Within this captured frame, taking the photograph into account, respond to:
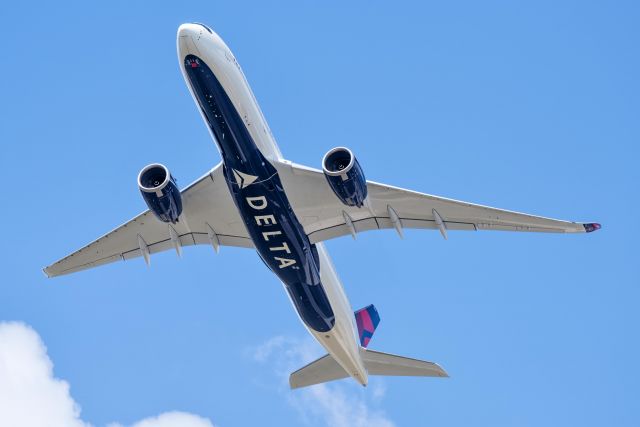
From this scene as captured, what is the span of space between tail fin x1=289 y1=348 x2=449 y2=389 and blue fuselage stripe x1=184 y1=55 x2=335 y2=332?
4495mm

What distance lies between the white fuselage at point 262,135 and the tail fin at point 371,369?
632 millimetres

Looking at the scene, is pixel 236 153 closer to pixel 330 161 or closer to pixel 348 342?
pixel 330 161

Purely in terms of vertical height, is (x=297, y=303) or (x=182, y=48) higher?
(x=182, y=48)

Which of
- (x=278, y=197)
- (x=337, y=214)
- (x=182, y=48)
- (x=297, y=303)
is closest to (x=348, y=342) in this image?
(x=297, y=303)

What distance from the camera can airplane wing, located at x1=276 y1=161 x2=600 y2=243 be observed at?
89.4 ft

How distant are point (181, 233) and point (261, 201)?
5.33 metres

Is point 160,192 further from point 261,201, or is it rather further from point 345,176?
point 345,176

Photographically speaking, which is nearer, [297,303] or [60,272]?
[297,303]

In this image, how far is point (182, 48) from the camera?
2456 cm

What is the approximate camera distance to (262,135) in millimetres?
26531

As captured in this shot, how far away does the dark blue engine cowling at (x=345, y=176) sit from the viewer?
25.3 m

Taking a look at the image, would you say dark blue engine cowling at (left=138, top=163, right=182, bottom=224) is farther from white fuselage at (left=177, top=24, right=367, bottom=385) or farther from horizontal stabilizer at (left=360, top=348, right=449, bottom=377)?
horizontal stabilizer at (left=360, top=348, right=449, bottom=377)

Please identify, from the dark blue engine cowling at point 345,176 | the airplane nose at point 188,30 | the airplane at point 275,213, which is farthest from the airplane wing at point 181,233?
the airplane nose at point 188,30

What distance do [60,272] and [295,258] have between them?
30.2 ft
